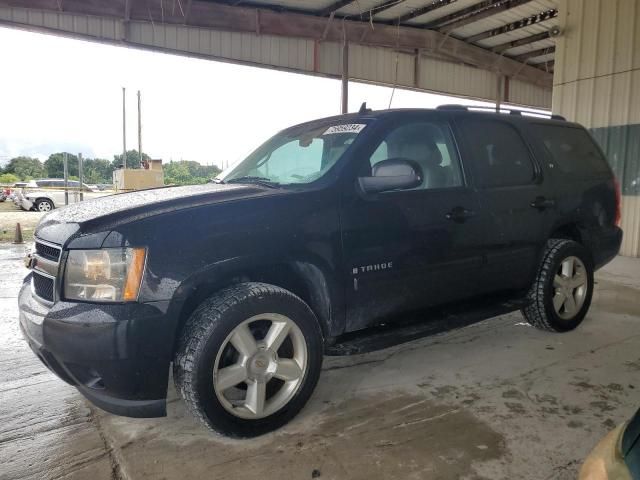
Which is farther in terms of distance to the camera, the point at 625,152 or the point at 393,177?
the point at 625,152

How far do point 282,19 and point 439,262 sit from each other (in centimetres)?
1002

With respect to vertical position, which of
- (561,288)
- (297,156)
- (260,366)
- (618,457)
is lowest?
(260,366)

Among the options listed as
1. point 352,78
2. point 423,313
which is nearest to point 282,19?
point 352,78

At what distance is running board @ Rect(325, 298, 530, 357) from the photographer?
279cm

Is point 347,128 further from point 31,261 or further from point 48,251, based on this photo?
point 31,261

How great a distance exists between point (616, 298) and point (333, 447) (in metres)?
4.40

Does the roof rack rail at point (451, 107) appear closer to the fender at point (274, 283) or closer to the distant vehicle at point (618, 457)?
the fender at point (274, 283)

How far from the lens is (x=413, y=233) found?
2.99 m

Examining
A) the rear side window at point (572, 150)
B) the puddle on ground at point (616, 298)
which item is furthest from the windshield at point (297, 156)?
the puddle on ground at point (616, 298)

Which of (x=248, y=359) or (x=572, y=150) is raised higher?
(x=572, y=150)

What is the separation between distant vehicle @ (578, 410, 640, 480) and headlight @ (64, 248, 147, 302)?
1.80 meters

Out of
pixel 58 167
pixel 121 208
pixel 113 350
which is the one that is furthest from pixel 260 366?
pixel 58 167

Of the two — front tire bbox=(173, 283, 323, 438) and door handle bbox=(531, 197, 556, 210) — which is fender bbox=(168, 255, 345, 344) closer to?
front tire bbox=(173, 283, 323, 438)

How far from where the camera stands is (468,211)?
3.28 m
